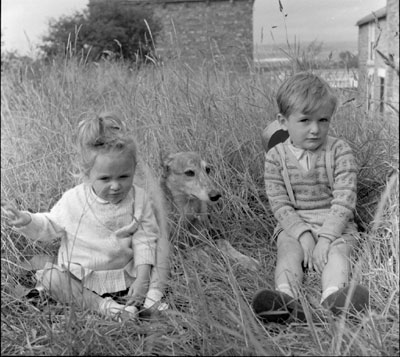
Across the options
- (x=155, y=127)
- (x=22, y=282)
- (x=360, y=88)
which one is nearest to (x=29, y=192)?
(x=22, y=282)

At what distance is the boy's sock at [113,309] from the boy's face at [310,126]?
1255mm

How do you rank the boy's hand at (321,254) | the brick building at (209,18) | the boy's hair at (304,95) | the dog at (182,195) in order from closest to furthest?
the boy's hand at (321,254) → the boy's hair at (304,95) → the dog at (182,195) → the brick building at (209,18)

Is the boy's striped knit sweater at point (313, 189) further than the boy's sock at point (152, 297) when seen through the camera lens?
Yes

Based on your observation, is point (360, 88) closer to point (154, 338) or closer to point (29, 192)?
point (29, 192)

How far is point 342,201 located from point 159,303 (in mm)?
1097

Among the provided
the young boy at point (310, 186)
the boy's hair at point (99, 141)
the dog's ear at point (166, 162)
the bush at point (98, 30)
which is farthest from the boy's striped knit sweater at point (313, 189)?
the bush at point (98, 30)

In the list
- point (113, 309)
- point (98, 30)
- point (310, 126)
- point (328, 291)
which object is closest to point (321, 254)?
point (328, 291)

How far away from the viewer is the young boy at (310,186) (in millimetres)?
3066

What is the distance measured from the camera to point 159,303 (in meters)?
2.75

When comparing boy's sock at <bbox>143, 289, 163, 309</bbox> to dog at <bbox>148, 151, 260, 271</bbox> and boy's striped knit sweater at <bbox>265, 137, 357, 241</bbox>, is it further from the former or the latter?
boy's striped knit sweater at <bbox>265, 137, 357, 241</bbox>

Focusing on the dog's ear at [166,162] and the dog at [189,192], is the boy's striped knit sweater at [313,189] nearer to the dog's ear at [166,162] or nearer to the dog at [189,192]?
the dog at [189,192]

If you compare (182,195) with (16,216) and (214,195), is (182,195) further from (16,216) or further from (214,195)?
(16,216)

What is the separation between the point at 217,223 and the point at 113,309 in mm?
1048

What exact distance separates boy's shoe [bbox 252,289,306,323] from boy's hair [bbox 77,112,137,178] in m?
0.90
